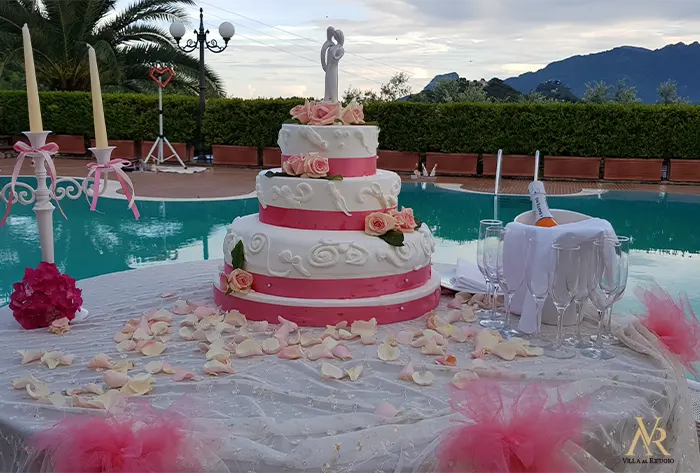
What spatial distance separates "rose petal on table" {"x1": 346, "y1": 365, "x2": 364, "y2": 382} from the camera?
2.53 metres

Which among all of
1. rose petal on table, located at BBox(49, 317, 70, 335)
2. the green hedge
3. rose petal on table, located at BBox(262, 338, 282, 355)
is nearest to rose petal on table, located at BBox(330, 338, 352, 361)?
rose petal on table, located at BBox(262, 338, 282, 355)

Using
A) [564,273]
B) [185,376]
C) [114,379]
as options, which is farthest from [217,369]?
[564,273]

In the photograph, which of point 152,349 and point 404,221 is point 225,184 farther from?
point 152,349

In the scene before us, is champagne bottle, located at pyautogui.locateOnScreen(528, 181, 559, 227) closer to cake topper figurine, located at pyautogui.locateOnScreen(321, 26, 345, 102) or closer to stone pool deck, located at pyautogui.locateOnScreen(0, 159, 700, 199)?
cake topper figurine, located at pyautogui.locateOnScreen(321, 26, 345, 102)

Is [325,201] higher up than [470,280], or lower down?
higher up

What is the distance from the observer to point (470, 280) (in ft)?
12.6

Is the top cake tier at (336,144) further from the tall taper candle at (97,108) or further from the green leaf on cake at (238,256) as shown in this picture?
the tall taper candle at (97,108)

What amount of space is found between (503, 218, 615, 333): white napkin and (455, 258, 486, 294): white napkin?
74cm

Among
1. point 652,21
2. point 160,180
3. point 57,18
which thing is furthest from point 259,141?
point 652,21

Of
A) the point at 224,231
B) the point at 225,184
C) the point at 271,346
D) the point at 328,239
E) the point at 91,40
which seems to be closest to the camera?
the point at 271,346

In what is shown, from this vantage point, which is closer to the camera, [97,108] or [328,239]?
[97,108]

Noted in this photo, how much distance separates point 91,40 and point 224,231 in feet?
38.1

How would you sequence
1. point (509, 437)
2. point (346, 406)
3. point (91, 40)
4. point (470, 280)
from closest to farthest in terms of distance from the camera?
point (509, 437) → point (346, 406) → point (470, 280) → point (91, 40)

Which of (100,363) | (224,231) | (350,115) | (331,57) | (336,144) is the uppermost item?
(331,57)
